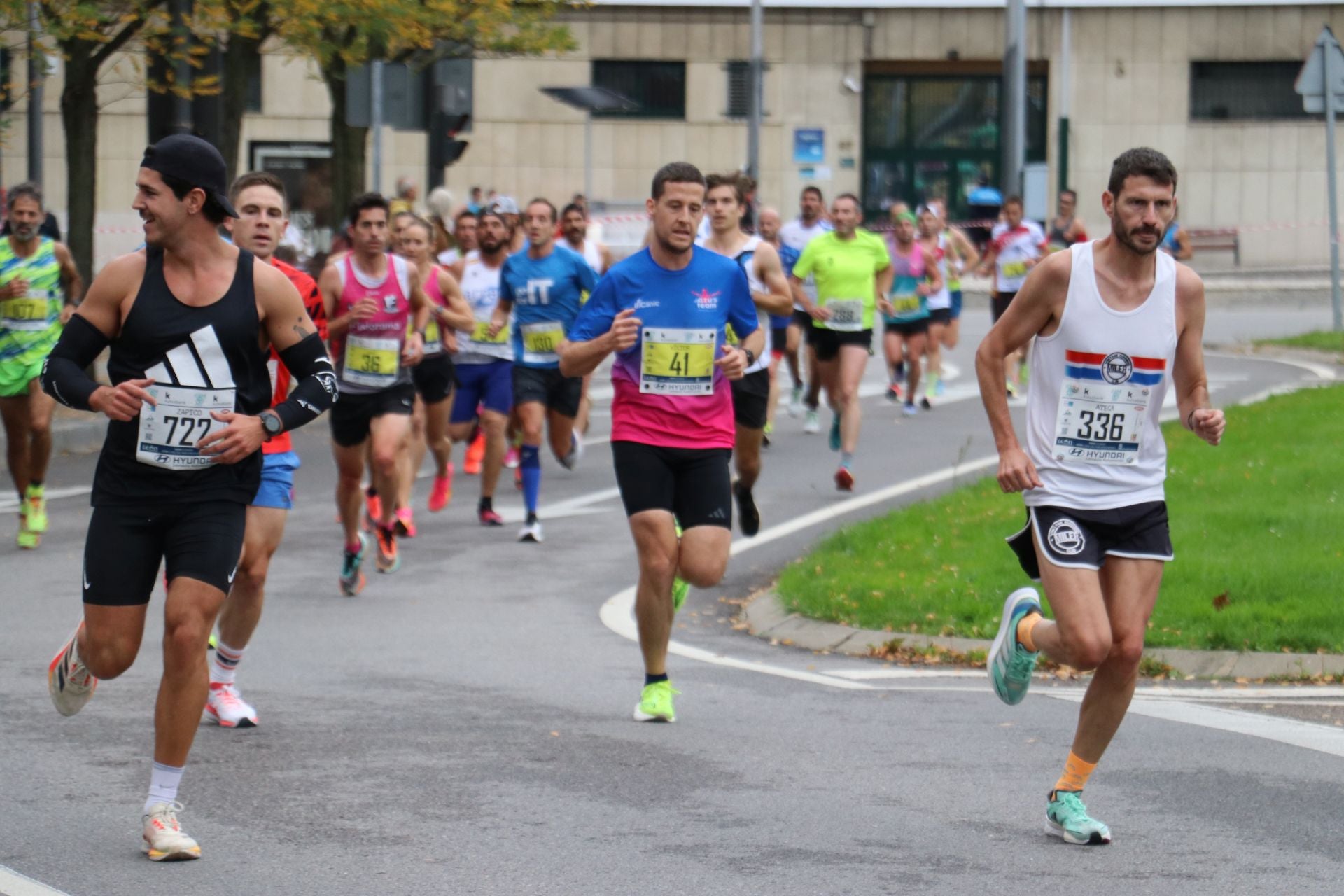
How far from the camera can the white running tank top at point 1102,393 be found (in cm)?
594

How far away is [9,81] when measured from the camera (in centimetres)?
1767

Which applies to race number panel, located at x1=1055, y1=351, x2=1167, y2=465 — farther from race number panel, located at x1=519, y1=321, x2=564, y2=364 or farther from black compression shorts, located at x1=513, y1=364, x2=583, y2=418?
race number panel, located at x1=519, y1=321, x2=564, y2=364

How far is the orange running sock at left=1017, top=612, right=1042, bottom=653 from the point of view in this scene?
6.21m

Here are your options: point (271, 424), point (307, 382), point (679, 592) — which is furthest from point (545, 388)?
point (271, 424)

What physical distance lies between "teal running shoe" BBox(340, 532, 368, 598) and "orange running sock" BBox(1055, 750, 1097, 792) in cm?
526

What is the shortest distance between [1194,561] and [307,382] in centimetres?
538

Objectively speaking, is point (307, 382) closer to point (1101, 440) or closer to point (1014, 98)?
point (1101, 440)

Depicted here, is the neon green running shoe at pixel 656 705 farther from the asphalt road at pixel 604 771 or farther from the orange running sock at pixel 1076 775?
the orange running sock at pixel 1076 775

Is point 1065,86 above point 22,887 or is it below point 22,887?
above

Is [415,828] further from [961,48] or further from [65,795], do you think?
[961,48]

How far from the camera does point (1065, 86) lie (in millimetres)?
41938

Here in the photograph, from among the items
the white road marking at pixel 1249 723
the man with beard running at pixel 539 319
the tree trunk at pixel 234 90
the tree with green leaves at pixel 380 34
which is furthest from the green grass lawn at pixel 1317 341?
the white road marking at pixel 1249 723

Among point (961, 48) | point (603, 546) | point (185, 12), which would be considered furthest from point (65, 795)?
point (961, 48)

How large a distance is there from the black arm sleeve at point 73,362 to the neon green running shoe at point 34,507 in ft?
22.0
